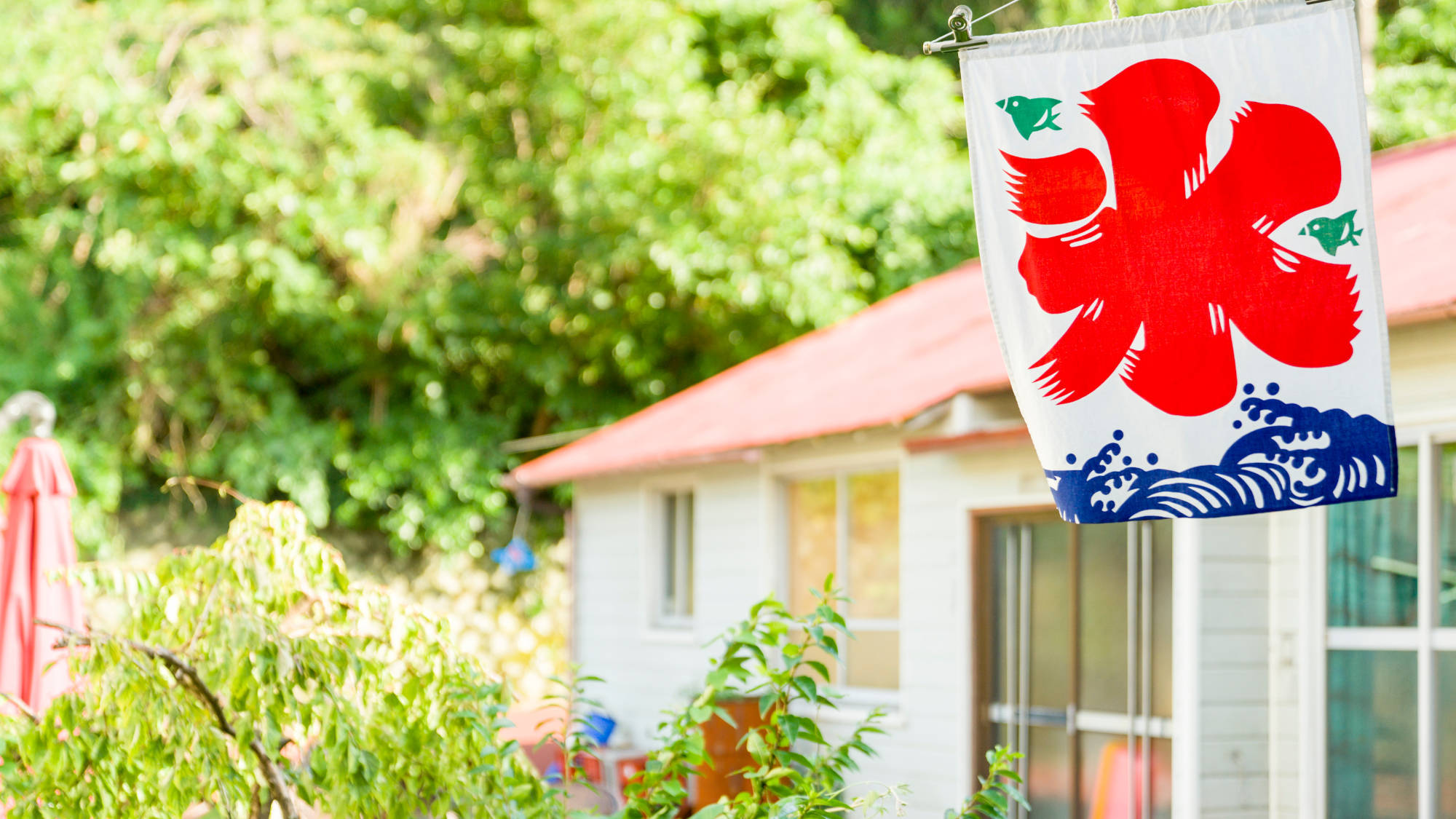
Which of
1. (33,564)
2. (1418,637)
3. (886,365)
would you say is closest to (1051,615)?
(1418,637)

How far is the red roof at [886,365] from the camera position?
559cm

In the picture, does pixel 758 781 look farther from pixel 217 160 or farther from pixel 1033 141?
pixel 217 160

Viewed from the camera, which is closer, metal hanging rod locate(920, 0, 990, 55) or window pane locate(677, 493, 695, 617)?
metal hanging rod locate(920, 0, 990, 55)

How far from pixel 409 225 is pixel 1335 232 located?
1127 centimetres

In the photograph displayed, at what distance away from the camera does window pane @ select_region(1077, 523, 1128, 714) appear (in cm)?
641

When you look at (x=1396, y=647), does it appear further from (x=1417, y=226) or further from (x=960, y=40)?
(x=960, y=40)

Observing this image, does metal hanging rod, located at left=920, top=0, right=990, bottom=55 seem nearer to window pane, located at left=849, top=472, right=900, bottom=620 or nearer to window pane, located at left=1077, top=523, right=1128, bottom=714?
window pane, located at left=1077, top=523, right=1128, bottom=714

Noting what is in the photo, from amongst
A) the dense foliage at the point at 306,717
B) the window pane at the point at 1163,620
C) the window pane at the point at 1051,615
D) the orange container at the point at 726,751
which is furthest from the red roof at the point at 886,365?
the dense foliage at the point at 306,717

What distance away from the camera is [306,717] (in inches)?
129


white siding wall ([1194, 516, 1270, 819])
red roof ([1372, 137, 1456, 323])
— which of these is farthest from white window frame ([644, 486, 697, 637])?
white siding wall ([1194, 516, 1270, 819])

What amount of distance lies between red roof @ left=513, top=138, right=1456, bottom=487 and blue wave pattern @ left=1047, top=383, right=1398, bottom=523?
5.75 feet

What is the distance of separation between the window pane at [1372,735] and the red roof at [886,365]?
1244mm

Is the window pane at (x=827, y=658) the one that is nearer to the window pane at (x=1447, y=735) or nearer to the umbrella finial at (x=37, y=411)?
the window pane at (x=1447, y=735)

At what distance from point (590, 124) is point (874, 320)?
4.41 meters
